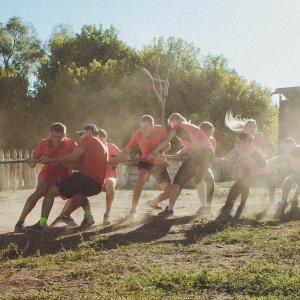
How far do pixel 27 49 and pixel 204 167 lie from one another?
39423 millimetres

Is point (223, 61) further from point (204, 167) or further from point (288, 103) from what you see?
point (204, 167)

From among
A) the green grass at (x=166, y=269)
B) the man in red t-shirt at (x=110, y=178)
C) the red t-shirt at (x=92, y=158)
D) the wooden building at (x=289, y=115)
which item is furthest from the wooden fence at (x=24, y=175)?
the wooden building at (x=289, y=115)

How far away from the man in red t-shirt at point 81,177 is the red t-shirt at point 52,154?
226 millimetres

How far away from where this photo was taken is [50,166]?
24.6ft

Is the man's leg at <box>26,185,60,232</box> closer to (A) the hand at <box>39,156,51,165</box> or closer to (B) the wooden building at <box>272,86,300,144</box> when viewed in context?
(A) the hand at <box>39,156,51,165</box>

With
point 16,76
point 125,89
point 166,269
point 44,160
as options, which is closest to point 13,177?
point 44,160

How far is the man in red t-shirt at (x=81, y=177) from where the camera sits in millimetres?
7066

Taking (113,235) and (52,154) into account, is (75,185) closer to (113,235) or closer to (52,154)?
(52,154)

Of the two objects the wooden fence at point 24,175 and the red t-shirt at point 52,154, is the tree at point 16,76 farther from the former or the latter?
the red t-shirt at point 52,154

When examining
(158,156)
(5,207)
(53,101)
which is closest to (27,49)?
(53,101)

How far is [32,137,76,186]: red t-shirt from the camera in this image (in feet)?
24.2

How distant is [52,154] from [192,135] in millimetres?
2454

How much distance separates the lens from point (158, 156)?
8.43m

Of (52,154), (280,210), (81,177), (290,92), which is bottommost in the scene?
(280,210)
